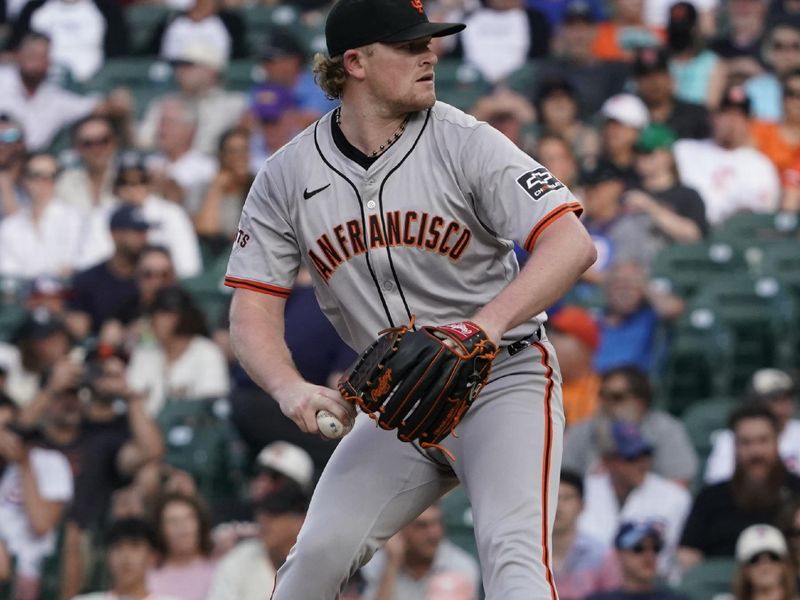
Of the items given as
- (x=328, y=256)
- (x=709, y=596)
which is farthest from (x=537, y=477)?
(x=709, y=596)

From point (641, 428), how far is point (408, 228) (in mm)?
3682

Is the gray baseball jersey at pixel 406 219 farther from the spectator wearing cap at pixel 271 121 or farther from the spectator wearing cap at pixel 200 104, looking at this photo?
the spectator wearing cap at pixel 200 104

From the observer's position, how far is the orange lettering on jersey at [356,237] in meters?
4.41

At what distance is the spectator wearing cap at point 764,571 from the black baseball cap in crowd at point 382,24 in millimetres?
3165

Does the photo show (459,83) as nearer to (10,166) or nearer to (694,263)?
(694,263)

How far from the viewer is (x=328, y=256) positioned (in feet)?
14.7

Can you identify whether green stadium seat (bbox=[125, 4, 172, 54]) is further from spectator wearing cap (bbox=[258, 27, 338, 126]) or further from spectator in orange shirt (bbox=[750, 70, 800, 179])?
spectator in orange shirt (bbox=[750, 70, 800, 179])

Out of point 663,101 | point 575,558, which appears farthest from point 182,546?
point 663,101

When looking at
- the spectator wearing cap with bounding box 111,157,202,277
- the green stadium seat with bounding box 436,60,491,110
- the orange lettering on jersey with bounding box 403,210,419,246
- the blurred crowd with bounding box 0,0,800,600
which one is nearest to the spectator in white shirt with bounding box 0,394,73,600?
the blurred crowd with bounding box 0,0,800,600

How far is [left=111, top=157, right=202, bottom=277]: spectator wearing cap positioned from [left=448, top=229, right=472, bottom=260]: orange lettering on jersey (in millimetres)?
5440

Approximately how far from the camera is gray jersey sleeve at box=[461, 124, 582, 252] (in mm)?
4172

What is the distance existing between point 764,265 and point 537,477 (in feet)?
16.4

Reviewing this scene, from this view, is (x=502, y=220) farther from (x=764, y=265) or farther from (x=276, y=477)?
(x=764, y=265)

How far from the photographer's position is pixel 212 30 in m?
12.3
